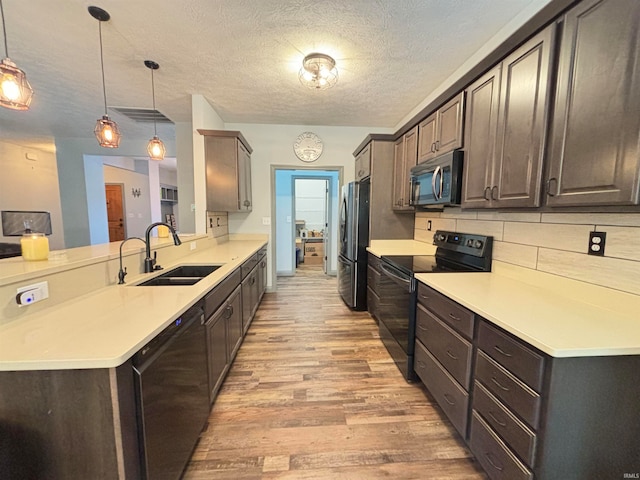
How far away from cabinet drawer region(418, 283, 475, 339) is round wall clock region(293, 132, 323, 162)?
288 centimetres

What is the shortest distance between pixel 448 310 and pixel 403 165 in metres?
1.90

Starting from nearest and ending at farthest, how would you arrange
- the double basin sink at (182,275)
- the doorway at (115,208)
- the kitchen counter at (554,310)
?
the kitchen counter at (554,310), the double basin sink at (182,275), the doorway at (115,208)

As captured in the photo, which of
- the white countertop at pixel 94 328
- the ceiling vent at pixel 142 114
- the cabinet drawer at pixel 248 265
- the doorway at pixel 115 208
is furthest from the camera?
the doorway at pixel 115 208

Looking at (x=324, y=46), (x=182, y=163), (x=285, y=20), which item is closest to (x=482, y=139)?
(x=324, y=46)

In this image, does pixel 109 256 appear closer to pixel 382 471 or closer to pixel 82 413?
pixel 82 413

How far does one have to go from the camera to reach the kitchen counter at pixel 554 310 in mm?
892

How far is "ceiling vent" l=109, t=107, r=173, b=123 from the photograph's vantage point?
139 inches

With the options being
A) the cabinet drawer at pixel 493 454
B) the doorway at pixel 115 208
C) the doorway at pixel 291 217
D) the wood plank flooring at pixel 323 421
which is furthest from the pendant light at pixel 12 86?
the doorway at pixel 115 208

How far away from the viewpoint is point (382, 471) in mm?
1339

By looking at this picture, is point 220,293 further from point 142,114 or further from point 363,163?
point 142,114

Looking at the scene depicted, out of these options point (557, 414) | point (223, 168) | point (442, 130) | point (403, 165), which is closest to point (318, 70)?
point (442, 130)

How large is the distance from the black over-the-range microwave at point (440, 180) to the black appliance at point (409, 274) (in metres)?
0.41

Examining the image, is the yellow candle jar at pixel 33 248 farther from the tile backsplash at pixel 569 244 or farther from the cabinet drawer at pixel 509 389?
the tile backsplash at pixel 569 244

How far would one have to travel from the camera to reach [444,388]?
154 cm
